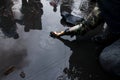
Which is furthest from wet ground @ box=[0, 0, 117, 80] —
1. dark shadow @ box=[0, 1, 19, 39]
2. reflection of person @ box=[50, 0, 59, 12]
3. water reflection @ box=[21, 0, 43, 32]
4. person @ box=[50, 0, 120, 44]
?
reflection of person @ box=[50, 0, 59, 12]

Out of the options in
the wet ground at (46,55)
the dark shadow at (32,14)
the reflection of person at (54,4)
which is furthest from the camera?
the reflection of person at (54,4)

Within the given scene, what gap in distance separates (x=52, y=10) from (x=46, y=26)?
82 centimetres

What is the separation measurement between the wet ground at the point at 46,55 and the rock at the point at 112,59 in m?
0.16

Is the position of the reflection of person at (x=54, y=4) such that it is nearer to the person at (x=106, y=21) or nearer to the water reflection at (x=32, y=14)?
the water reflection at (x=32, y=14)

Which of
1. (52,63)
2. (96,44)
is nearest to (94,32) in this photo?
(96,44)

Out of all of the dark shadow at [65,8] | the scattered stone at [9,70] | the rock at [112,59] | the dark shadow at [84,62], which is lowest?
the dark shadow at [84,62]

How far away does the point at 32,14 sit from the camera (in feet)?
19.5

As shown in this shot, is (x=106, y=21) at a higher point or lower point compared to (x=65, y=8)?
higher

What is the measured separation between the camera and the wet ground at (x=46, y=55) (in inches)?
163

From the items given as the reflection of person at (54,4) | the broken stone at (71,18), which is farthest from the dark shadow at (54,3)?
the broken stone at (71,18)

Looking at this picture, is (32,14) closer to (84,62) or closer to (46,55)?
(46,55)

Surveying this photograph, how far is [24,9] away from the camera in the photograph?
20.0ft

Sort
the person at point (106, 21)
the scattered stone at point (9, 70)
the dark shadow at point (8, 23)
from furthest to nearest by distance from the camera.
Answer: the dark shadow at point (8, 23) < the person at point (106, 21) < the scattered stone at point (9, 70)

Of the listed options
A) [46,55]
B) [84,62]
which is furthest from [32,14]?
[84,62]
